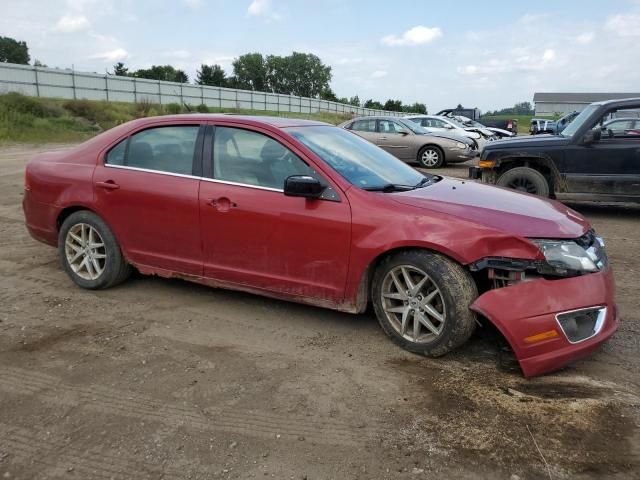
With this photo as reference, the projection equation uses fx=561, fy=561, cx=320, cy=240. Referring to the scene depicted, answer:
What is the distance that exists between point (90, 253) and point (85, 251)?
5cm

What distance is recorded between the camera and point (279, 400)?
10.6ft

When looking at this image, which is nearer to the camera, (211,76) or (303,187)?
(303,187)

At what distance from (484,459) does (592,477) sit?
475mm

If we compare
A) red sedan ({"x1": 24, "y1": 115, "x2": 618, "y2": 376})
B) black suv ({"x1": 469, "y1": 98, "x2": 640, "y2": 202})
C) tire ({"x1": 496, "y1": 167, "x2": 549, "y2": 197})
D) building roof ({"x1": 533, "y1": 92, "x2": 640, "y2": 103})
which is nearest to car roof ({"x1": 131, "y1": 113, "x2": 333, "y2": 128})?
red sedan ({"x1": 24, "y1": 115, "x2": 618, "y2": 376})

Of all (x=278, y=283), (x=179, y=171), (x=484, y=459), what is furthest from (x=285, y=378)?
(x=179, y=171)

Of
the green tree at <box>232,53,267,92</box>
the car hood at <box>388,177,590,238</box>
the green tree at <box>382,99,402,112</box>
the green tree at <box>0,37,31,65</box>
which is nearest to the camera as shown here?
the car hood at <box>388,177,590,238</box>

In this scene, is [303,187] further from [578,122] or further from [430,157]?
[430,157]

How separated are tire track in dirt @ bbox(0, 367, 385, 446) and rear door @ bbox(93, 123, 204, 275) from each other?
1.49 meters

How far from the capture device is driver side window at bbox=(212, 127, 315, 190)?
4.21 m

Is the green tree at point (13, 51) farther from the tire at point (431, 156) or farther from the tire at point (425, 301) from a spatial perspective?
the tire at point (425, 301)

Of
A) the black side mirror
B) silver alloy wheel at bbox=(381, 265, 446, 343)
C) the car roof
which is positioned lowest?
silver alloy wheel at bbox=(381, 265, 446, 343)

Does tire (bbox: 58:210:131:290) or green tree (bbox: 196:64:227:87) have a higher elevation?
green tree (bbox: 196:64:227:87)

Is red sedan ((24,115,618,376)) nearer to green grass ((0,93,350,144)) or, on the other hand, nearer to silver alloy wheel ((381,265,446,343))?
silver alloy wheel ((381,265,446,343))

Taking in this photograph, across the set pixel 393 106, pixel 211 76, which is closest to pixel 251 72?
pixel 211 76
